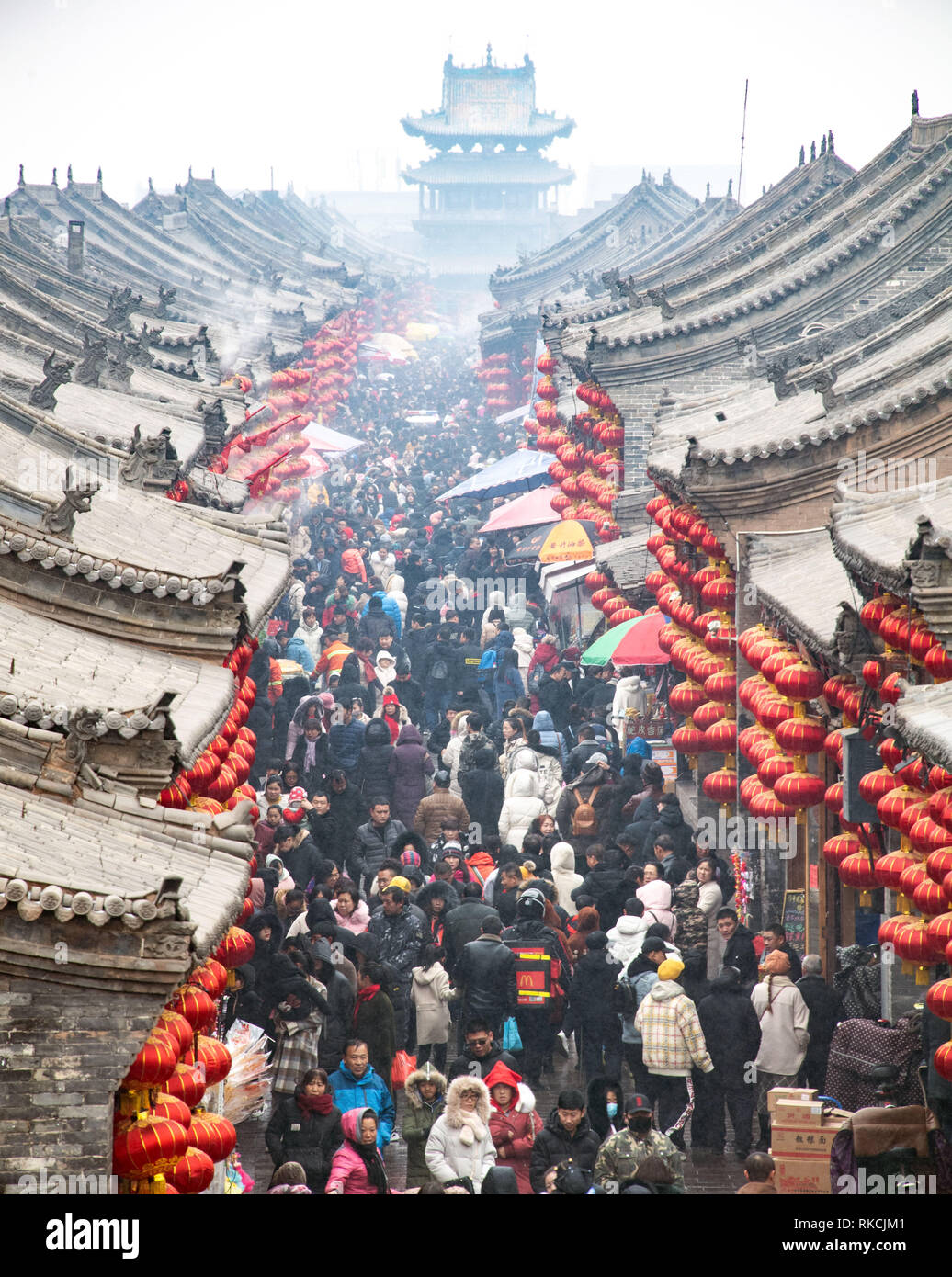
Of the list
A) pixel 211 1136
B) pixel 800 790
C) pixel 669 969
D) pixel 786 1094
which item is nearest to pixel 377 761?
pixel 800 790

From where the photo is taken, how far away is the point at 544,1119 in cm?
1205

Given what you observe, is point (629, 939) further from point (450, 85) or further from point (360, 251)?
point (450, 85)

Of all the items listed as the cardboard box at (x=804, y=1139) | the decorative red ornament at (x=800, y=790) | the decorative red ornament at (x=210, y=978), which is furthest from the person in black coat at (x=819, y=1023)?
the decorative red ornament at (x=210, y=978)

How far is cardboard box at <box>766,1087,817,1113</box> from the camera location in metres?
10.4

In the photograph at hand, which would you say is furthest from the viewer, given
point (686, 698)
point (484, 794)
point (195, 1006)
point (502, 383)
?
point (502, 383)

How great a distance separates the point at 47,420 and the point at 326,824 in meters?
4.58

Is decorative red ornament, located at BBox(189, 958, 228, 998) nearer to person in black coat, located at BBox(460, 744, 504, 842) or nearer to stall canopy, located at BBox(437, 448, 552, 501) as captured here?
person in black coat, located at BBox(460, 744, 504, 842)

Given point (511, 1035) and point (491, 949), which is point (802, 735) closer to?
point (491, 949)

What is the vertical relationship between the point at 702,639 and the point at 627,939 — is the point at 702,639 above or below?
above

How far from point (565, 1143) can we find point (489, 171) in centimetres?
9923

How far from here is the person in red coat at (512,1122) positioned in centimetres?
995

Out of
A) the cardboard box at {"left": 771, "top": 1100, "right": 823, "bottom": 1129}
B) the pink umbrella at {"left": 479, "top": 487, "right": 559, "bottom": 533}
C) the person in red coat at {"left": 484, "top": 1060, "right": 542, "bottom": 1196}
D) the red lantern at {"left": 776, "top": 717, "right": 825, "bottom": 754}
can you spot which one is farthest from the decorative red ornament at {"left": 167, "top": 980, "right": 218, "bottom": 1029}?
the pink umbrella at {"left": 479, "top": 487, "right": 559, "bottom": 533}

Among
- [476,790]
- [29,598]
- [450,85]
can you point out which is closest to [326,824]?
[476,790]

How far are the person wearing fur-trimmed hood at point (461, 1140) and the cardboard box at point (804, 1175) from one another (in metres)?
1.65
